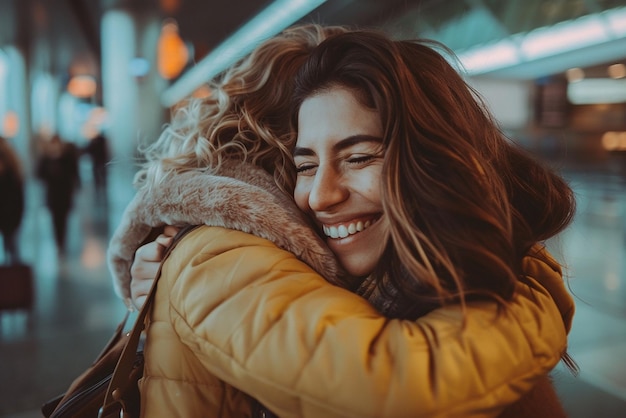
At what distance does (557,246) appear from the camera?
5.43 feet

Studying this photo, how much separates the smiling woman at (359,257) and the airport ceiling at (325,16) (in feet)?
12.7

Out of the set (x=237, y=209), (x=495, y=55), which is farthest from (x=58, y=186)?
(x=495, y=55)

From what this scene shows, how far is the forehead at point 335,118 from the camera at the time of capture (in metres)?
1.18

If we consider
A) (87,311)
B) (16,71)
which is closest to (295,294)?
(87,311)

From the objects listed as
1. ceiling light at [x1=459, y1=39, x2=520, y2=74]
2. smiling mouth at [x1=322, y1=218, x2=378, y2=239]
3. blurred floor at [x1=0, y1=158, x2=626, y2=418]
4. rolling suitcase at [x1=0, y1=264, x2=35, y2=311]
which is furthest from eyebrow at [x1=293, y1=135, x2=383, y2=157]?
ceiling light at [x1=459, y1=39, x2=520, y2=74]

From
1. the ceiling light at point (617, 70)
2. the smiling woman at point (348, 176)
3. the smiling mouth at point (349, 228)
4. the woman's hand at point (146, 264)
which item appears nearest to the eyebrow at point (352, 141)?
the smiling woman at point (348, 176)

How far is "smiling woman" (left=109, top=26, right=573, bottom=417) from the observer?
871 millimetres

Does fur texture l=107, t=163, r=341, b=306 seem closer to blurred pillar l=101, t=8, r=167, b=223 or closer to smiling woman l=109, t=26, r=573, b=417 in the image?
smiling woman l=109, t=26, r=573, b=417

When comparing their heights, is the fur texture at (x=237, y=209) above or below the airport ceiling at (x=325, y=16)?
below

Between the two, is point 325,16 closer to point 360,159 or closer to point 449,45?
point 449,45

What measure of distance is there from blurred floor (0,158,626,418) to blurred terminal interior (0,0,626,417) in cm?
27

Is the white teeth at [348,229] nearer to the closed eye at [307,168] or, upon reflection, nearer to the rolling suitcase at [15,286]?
the closed eye at [307,168]

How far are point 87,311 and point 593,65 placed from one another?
10.1m

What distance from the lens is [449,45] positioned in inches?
351
